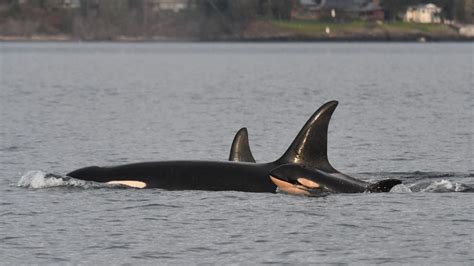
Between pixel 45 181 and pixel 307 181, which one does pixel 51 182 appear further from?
pixel 307 181

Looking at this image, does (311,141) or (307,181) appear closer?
(307,181)

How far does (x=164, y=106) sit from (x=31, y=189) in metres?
38.0

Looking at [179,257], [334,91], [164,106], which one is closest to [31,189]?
[179,257]

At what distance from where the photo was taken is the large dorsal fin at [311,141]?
27266 mm

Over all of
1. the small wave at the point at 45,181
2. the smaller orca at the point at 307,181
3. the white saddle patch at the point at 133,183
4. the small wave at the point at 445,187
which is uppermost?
the smaller orca at the point at 307,181

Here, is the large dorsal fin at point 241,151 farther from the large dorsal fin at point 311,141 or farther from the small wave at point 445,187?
the small wave at point 445,187

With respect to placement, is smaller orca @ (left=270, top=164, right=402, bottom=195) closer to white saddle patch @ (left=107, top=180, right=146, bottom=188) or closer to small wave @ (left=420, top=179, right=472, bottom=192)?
small wave @ (left=420, top=179, right=472, bottom=192)

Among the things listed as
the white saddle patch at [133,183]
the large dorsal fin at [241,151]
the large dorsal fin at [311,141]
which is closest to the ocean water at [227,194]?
the white saddle patch at [133,183]

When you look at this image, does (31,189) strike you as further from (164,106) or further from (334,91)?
(334,91)

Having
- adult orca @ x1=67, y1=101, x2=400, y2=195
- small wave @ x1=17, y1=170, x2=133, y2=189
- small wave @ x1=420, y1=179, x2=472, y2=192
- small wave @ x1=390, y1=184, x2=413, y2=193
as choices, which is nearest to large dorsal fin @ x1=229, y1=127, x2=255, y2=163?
adult orca @ x1=67, y1=101, x2=400, y2=195

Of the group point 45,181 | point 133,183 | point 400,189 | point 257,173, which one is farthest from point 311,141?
point 45,181

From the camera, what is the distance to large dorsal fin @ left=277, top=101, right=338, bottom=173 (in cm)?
2727

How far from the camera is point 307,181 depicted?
2686cm

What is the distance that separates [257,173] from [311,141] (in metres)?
1.23
